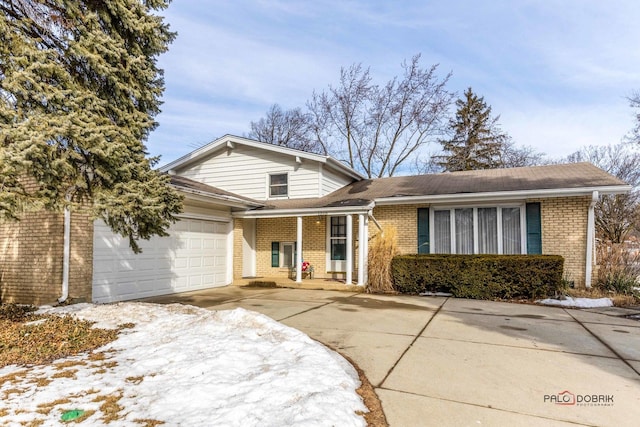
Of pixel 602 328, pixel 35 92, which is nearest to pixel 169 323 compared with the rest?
pixel 35 92

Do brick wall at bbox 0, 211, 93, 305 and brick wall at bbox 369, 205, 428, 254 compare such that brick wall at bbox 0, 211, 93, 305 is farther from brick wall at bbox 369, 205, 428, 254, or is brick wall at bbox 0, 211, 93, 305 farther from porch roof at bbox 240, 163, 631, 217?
brick wall at bbox 369, 205, 428, 254

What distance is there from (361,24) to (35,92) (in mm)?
12083

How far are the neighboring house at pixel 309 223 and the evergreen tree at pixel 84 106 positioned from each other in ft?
9.04

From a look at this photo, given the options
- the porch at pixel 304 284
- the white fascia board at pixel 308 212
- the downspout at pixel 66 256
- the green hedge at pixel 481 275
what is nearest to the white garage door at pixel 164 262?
the downspout at pixel 66 256

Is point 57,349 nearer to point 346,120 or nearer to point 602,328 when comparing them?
point 602,328

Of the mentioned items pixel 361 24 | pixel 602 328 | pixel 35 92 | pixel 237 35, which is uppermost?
pixel 361 24

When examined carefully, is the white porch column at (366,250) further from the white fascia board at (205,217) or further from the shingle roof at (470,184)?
the white fascia board at (205,217)

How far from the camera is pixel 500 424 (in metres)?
2.91

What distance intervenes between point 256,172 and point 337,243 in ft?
14.1

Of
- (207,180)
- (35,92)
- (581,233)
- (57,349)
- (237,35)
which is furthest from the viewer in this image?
(207,180)

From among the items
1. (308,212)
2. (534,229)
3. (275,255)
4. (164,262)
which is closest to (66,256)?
(164,262)

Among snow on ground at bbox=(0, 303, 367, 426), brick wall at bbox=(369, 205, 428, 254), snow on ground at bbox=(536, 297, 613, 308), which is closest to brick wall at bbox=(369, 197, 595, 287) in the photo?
snow on ground at bbox=(536, 297, 613, 308)

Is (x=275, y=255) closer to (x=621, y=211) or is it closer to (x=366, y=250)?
(x=366, y=250)

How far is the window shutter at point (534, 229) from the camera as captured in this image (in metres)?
10.1
